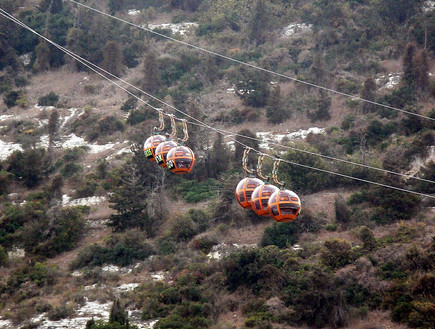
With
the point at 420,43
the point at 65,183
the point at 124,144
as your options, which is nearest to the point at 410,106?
the point at 420,43

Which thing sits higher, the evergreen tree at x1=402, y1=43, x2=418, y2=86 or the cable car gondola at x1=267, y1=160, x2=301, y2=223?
the cable car gondola at x1=267, y1=160, x2=301, y2=223

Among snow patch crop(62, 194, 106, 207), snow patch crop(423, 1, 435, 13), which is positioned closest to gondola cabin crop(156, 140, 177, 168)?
snow patch crop(62, 194, 106, 207)

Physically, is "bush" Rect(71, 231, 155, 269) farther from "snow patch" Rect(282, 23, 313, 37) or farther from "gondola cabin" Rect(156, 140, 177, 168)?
"snow patch" Rect(282, 23, 313, 37)

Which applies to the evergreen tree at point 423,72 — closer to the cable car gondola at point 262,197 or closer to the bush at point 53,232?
the bush at point 53,232

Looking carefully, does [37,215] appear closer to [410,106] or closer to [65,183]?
[65,183]

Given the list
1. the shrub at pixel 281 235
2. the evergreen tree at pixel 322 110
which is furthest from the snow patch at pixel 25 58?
the shrub at pixel 281 235

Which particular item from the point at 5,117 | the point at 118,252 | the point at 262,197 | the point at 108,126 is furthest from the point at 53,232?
the point at 5,117
